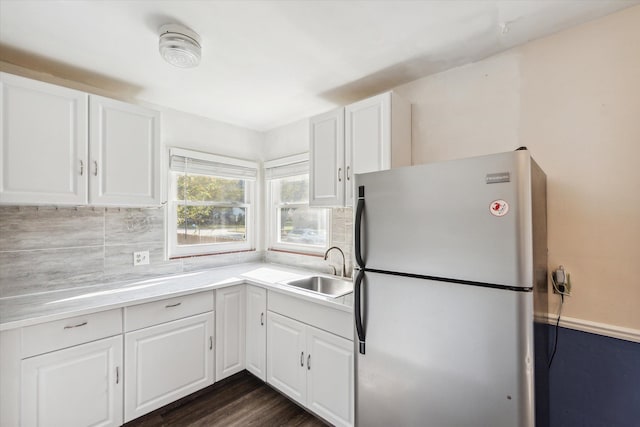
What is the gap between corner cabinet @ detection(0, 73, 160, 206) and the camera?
1616 millimetres

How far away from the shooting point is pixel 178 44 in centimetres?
150

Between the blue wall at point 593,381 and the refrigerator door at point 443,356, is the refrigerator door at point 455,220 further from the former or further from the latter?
the blue wall at point 593,381

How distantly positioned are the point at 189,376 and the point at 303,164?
6.61ft

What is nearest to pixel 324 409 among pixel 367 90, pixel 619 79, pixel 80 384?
pixel 80 384

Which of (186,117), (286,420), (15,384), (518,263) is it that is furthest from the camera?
(186,117)

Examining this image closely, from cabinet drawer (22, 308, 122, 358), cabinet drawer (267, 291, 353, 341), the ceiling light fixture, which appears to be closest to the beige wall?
cabinet drawer (267, 291, 353, 341)

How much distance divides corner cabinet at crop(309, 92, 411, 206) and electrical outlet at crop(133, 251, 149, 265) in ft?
4.80

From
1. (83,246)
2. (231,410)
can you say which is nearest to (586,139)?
(231,410)

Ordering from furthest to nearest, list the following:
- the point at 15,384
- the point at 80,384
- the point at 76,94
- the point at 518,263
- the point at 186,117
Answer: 1. the point at 186,117
2. the point at 76,94
3. the point at 80,384
4. the point at 15,384
5. the point at 518,263

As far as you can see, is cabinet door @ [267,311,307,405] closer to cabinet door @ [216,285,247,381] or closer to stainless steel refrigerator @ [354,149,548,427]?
cabinet door @ [216,285,247,381]

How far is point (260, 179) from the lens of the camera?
3.25 metres

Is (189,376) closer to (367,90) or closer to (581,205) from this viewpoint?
(367,90)

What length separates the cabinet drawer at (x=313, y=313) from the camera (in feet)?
5.79

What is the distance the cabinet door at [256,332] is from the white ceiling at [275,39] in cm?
164
